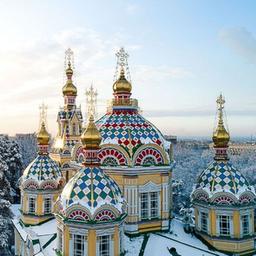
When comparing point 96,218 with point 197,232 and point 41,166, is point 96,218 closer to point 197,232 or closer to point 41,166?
point 197,232

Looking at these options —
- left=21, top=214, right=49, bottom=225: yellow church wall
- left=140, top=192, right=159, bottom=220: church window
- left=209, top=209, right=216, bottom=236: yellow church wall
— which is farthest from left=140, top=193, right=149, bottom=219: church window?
left=21, top=214, right=49, bottom=225: yellow church wall

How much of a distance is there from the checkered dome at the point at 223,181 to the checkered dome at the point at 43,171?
699cm

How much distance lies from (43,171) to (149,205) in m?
5.75

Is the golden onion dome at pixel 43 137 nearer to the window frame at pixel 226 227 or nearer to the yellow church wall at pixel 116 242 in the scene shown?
the yellow church wall at pixel 116 242

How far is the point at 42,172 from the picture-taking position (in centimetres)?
1806

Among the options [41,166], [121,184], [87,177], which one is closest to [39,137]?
[41,166]

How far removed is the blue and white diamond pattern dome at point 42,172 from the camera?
17.9 metres

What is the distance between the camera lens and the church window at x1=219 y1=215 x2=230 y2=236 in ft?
46.2

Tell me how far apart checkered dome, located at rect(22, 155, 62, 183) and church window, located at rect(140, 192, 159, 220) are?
5138 mm

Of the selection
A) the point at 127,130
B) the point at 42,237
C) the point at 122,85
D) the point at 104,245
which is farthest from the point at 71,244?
the point at 122,85

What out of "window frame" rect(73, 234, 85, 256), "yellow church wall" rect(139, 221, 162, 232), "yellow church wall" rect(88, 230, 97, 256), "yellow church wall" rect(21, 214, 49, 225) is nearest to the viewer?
"yellow church wall" rect(88, 230, 97, 256)

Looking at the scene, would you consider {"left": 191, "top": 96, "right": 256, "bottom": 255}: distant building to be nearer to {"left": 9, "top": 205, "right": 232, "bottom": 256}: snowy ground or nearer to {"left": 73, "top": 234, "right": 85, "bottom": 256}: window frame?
{"left": 9, "top": 205, "right": 232, "bottom": 256}: snowy ground

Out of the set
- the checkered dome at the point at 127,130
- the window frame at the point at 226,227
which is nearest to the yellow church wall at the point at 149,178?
the checkered dome at the point at 127,130

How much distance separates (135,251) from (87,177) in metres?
3.37
